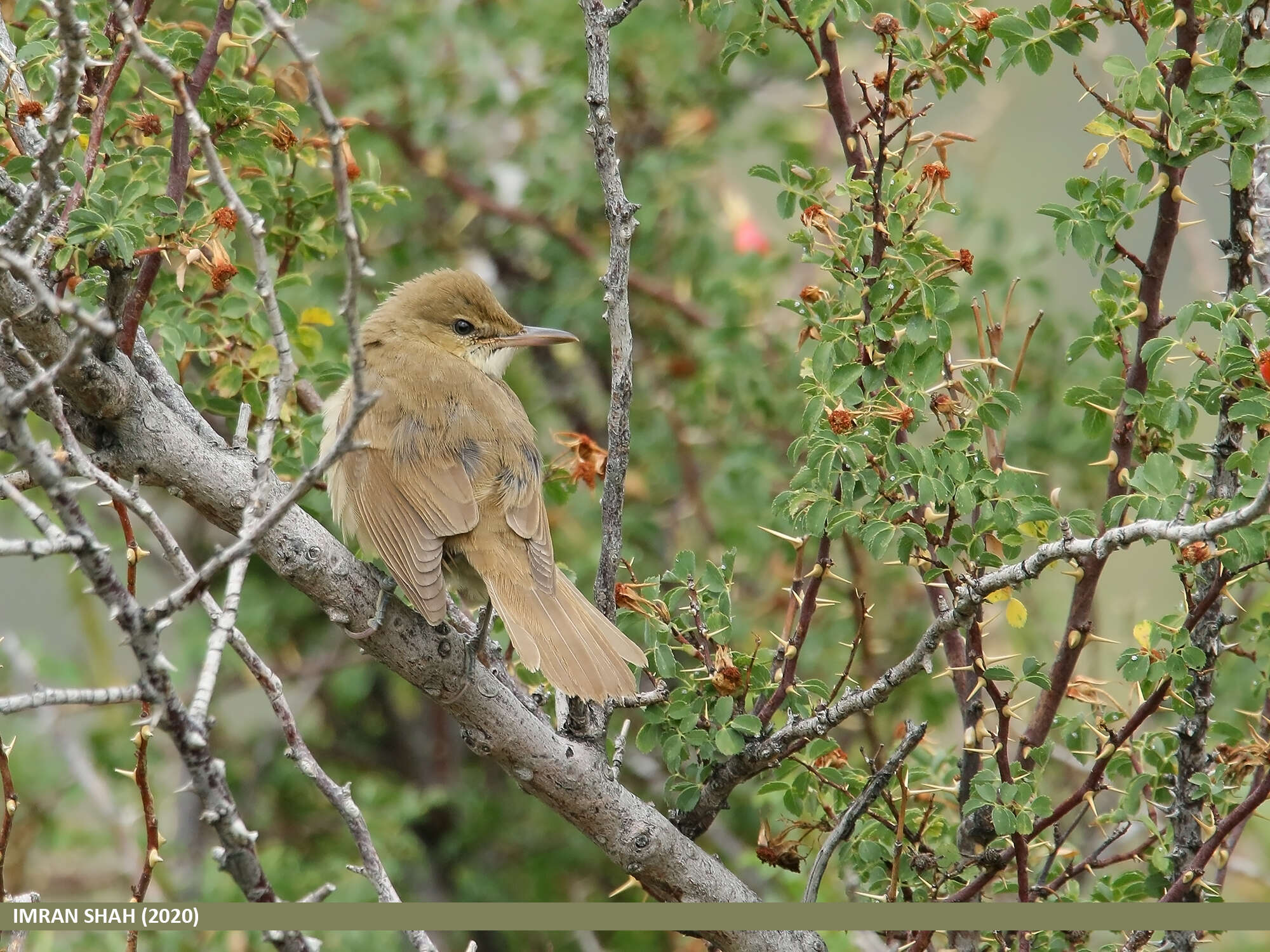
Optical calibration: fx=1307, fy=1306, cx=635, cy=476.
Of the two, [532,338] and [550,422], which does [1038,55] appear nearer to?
[532,338]

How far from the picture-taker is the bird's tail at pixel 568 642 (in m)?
2.91

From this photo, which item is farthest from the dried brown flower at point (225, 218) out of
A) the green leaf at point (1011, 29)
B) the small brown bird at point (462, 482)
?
the green leaf at point (1011, 29)

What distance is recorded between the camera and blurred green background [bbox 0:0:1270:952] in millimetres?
4734

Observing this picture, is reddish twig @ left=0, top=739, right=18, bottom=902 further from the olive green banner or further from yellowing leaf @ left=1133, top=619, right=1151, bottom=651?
yellowing leaf @ left=1133, top=619, right=1151, bottom=651

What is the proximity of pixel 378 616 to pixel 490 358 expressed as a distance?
5.90 ft

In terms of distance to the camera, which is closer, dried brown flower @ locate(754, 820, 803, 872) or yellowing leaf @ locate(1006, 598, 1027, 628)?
yellowing leaf @ locate(1006, 598, 1027, 628)

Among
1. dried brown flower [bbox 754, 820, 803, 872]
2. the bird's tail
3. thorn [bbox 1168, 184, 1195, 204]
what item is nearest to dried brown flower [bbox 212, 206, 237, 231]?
the bird's tail

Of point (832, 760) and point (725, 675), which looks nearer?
point (725, 675)

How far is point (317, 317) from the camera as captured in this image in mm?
3496

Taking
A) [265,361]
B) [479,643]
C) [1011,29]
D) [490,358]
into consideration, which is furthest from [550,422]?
[1011,29]

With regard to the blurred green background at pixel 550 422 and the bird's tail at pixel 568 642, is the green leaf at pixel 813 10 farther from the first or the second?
the blurred green background at pixel 550 422

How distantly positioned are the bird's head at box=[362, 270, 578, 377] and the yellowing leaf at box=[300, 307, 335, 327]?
88 centimetres

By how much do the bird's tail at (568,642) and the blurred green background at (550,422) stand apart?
4.58ft

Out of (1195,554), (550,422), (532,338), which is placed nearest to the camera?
(1195,554)
